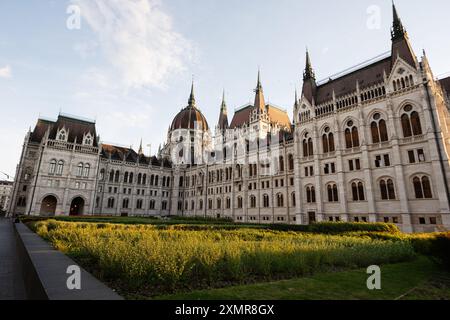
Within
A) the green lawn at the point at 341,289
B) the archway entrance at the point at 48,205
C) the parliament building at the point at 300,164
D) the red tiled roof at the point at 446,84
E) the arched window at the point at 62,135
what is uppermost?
the red tiled roof at the point at 446,84

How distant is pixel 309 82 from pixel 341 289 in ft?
154

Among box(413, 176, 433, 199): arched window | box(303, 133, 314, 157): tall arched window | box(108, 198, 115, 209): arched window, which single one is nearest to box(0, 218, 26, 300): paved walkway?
box(413, 176, 433, 199): arched window

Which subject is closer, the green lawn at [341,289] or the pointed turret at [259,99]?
the green lawn at [341,289]

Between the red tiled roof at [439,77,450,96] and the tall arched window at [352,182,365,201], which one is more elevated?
the red tiled roof at [439,77,450,96]

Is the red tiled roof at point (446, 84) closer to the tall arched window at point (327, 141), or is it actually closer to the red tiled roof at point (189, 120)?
the tall arched window at point (327, 141)

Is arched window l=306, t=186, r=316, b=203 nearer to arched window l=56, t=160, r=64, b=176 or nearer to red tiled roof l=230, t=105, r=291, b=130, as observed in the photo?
red tiled roof l=230, t=105, r=291, b=130

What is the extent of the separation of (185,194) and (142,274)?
69210mm

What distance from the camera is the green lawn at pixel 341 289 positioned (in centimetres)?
544

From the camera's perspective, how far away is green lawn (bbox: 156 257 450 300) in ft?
17.9

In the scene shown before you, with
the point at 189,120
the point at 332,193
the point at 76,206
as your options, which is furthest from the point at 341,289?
the point at 189,120

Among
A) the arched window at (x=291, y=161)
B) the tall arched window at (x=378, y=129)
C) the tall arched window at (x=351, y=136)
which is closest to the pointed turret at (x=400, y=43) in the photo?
the tall arched window at (x=378, y=129)

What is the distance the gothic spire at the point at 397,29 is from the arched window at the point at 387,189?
70.8 ft

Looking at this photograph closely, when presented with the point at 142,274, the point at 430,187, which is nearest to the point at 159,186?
the point at 430,187

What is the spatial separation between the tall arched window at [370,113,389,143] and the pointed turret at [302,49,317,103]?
12763 millimetres
